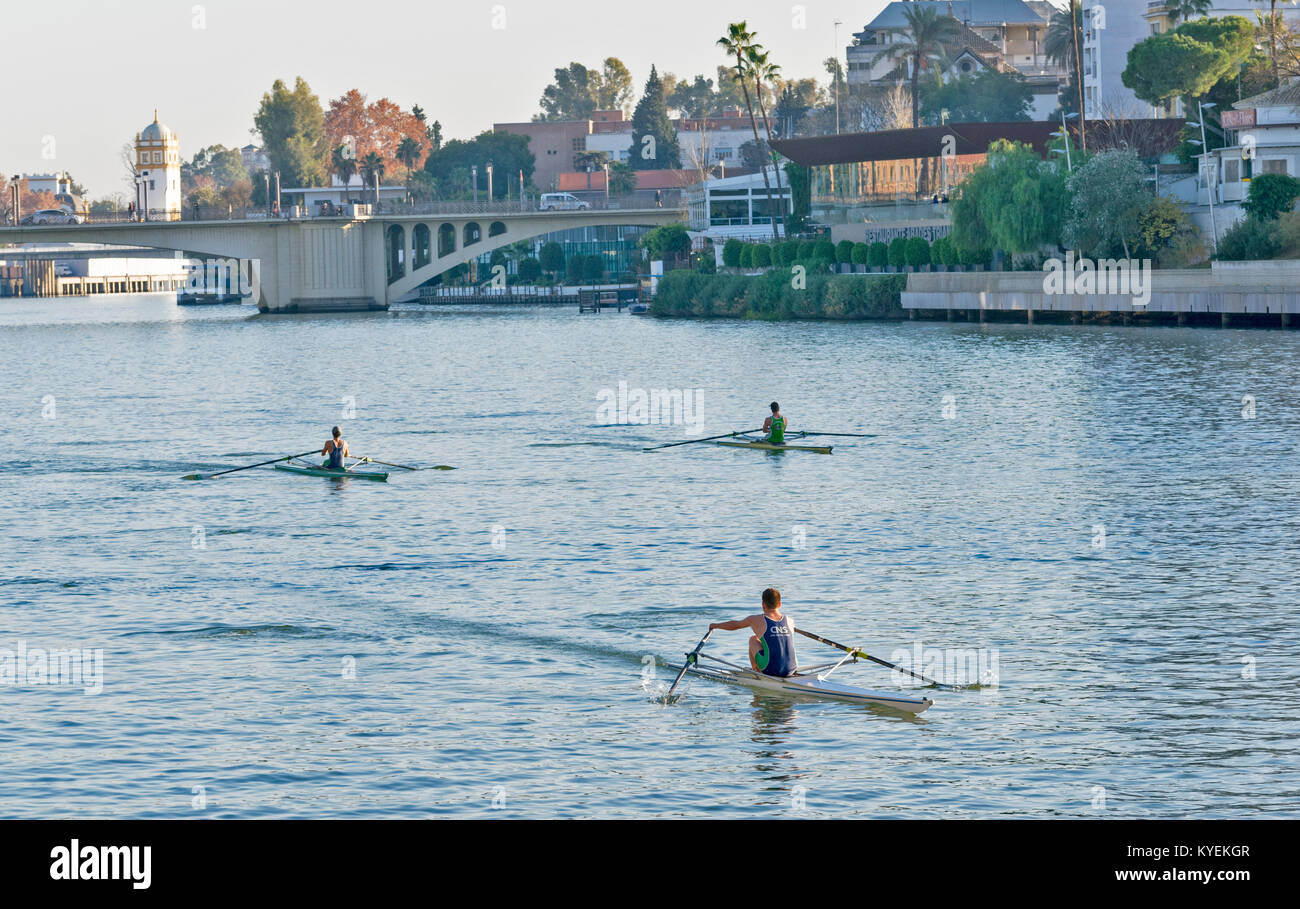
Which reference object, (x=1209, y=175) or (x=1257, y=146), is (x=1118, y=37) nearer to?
(x=1209, y=175)

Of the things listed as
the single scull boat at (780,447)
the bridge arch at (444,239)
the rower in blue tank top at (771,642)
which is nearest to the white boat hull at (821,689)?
the rower in blue tank top at (771,642)

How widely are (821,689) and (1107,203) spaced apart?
93897 mm

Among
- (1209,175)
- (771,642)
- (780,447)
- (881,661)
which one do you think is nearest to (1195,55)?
(1209,175)

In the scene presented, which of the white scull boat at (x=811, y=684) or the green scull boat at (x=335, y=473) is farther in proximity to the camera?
the green scull boat at (x=335, y=473)

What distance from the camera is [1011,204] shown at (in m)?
123

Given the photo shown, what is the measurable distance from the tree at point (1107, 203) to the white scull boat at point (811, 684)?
→ 91272 millimetres

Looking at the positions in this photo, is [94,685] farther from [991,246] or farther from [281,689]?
[991,246]

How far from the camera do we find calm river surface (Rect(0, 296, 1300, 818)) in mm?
24922

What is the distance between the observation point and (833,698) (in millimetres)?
28641

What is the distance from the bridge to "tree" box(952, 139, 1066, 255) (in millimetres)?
62407

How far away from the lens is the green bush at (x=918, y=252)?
452ft

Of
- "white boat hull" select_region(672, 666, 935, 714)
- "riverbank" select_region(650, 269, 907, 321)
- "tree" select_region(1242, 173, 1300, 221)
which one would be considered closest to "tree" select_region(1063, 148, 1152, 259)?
"tree" select_region(1242, 173, 1300, 221)

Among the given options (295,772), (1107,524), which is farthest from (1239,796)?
(1107,524)

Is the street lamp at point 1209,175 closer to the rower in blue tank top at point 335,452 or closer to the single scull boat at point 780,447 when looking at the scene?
the single scull boat at point 780,447
